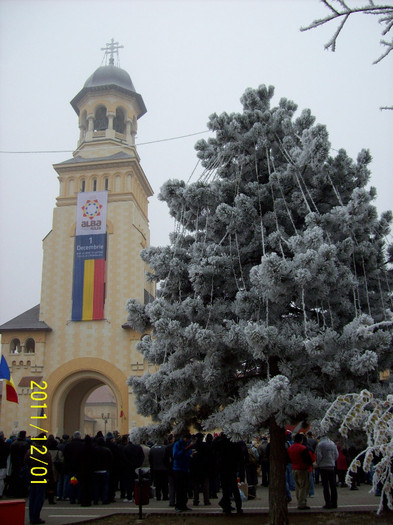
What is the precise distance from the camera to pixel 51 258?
89.0 feet

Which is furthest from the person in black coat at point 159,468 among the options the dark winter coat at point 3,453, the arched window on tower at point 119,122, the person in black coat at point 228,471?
the arched window on tower at point 119,122

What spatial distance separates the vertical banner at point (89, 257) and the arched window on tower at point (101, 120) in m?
5.31

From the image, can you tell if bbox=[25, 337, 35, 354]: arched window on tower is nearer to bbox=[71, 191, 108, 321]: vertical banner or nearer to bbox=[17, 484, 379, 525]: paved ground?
bbox=[71, 191, 108, 321]: vertical banner

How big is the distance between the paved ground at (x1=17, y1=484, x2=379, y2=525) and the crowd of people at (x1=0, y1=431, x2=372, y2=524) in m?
0.26

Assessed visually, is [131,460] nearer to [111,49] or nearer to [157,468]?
[157,468]

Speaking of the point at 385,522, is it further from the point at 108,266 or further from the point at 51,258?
the point at 51,258

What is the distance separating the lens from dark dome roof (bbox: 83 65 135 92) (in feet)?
99.8

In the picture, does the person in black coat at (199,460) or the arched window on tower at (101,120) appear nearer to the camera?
the person in black coat at (199,460)

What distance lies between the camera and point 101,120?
102 feet

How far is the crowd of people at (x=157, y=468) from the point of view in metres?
9.52

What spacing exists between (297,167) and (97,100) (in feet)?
78.0

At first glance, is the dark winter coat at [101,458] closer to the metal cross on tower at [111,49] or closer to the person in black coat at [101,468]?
the person in black coat at [101,468]

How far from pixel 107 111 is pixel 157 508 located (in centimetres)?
2389

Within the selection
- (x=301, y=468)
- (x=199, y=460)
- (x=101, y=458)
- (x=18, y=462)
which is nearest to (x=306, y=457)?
(x=301, y=468)
